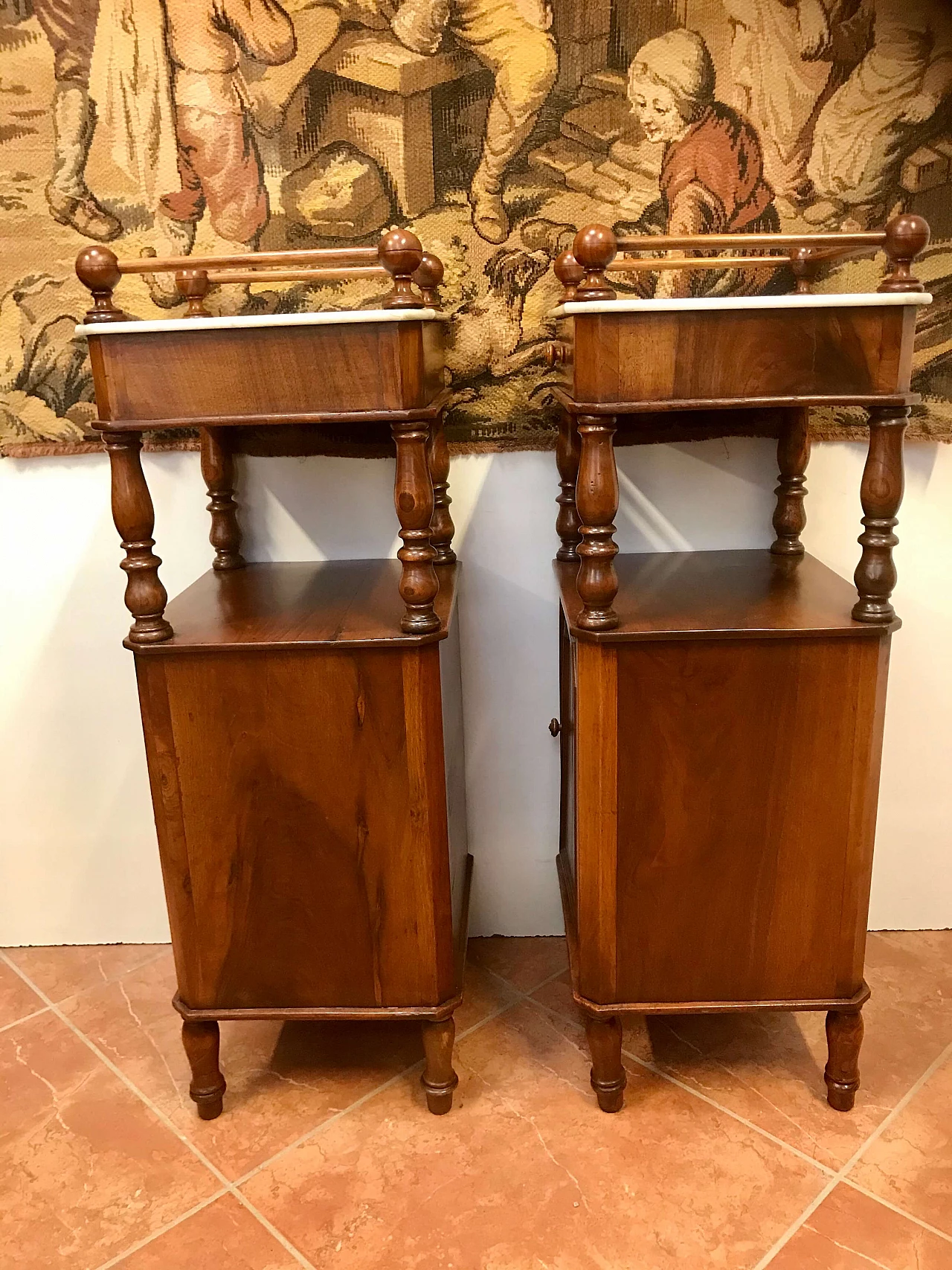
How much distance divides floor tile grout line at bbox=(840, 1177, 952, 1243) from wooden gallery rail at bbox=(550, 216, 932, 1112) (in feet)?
0.47

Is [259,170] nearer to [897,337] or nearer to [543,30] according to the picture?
[543,30]

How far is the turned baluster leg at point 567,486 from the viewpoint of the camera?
1574 mm

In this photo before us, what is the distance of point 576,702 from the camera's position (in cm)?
136

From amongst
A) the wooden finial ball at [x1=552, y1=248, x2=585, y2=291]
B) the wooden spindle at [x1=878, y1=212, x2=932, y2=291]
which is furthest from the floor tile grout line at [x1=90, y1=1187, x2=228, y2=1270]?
the wooden spindle at [x1=878, y1=212, x2=932, y2=291]

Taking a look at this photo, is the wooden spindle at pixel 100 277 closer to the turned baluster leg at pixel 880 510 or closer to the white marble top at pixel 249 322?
the white marble top at pixel 249 322

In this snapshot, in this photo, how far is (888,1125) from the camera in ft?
4.71

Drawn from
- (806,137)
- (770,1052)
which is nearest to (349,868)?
(770,1052)

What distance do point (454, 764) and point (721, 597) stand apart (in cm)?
53

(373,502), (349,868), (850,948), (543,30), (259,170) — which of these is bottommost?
(850,948)

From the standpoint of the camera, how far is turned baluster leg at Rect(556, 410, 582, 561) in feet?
5.16

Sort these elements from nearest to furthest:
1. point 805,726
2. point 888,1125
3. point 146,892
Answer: point 805,726 → point 888,1125 → point 146,892

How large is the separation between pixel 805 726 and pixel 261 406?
0.83 m

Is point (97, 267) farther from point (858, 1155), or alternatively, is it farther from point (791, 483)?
point (858, 1155)

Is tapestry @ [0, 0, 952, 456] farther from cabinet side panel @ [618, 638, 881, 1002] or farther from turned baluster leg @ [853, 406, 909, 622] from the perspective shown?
cabinet side panel @ [618, 638, 881, 1002]
